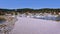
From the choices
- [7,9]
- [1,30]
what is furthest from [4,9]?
[1,30]

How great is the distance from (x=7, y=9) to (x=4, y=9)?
168 mm

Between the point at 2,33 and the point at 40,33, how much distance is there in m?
1.18

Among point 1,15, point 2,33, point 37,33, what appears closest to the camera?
point 2,33

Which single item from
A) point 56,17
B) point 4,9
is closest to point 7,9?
point 4,9

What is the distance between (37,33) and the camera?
435 cm

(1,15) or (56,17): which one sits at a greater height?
(1,15)

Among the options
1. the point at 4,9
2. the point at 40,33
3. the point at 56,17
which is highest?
the point at 4,9

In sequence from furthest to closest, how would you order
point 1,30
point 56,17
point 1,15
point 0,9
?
point 56,17 < point 1,15 < point 0,9 < point 1,30

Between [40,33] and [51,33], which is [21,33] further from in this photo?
[51,33]

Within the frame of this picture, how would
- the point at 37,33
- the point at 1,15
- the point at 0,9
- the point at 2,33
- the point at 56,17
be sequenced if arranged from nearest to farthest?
the point at 2,33
the point at 37,33
the point at 0,9
the point at 1,15
the point at 56,17

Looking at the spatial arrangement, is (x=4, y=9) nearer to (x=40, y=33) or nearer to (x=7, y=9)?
(x=7, y=9)

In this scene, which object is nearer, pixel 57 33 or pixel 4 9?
pixel 57 33

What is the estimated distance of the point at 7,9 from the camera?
5699mm

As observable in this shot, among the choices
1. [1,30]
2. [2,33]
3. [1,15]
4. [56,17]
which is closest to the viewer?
[2,33]
